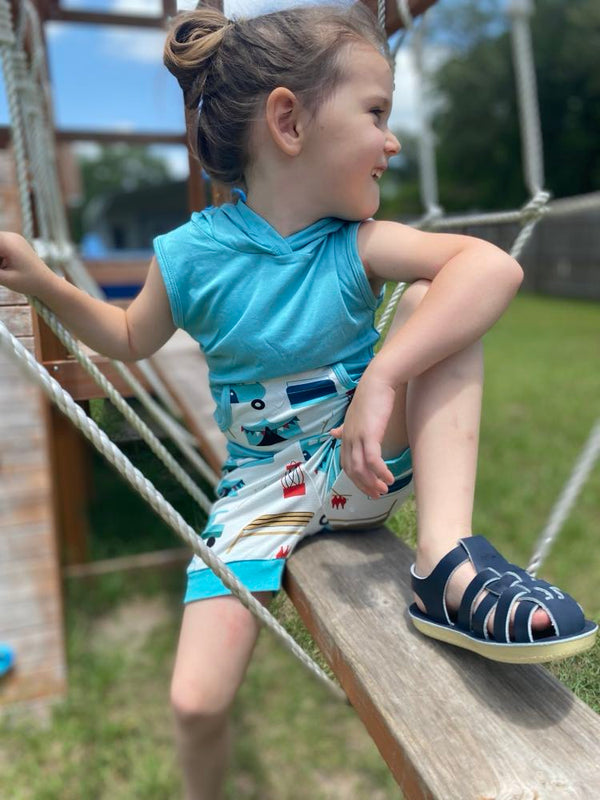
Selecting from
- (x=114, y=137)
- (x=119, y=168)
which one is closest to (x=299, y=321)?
(x=114, y=137)

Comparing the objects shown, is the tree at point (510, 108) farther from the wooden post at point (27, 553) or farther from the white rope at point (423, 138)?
the wooden post at point (27, 553)

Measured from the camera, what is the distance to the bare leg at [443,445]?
2.41ft

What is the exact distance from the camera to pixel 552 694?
642 mm

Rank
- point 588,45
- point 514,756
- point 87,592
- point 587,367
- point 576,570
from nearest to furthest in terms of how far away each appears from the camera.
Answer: point 514,756, point 576,570, point 87,592, point 587,367, point 588,45

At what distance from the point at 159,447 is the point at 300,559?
21 cm

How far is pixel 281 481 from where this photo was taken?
2.92 feet

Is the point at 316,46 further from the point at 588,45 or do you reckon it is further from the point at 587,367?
the point at 588,45

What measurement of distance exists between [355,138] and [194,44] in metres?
0.21

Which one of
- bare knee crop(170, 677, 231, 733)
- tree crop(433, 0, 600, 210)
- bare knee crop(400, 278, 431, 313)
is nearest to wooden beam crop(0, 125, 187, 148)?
bare knee crop(400, 278, 431, 313)

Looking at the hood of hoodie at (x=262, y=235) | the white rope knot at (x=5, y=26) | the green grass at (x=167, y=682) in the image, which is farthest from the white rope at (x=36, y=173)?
the hood of hoodie at (x=262, y=235)

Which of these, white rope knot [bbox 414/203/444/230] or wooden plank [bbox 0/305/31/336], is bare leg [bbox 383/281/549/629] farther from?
white rope knot [bbox 414/203/444/230]

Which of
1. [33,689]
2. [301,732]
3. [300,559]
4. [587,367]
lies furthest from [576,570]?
[587,367]

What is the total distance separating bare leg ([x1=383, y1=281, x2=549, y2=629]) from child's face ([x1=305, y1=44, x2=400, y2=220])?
132 millimetres

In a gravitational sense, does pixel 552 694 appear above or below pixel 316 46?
below
